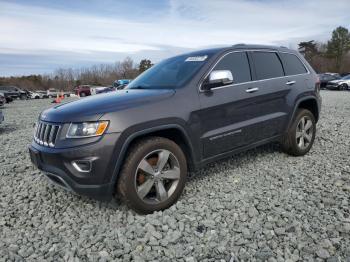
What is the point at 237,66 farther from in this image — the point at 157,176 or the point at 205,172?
the point at 157,176

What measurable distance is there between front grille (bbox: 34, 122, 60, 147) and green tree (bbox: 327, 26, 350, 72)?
70.4 metres

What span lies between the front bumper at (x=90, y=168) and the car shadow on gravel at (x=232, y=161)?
5.07 ft

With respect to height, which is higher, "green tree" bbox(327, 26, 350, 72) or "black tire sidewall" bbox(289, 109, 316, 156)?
"green tree" bbox(327, 26, 350, 72)

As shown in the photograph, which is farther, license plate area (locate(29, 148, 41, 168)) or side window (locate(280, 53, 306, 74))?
side window (locate(280, 53, 306, 74))

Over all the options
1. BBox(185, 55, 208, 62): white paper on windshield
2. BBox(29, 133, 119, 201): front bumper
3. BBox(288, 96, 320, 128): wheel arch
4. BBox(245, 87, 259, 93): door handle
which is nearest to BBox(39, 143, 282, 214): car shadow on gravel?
BBox(29, 133, 119, 201): front bumper

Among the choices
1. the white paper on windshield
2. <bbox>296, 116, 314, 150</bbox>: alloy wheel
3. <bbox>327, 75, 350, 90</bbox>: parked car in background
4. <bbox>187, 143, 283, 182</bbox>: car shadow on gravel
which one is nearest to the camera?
the white paper on windshield

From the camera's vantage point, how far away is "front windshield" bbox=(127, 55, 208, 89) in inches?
152

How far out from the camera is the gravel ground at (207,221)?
2.74 m

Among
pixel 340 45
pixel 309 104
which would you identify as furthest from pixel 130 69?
pixel 309 104

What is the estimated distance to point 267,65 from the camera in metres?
4.65

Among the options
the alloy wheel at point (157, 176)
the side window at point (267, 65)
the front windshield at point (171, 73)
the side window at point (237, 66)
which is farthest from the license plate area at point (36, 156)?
the side window at point (267, 65)

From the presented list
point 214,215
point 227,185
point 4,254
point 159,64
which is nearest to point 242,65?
point 159,64

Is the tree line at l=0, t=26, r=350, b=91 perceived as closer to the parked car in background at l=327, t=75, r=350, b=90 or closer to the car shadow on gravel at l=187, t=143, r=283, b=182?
the parked car in background at l=327, t=75, r=350, b=90

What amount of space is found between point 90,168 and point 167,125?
90 centimetres
